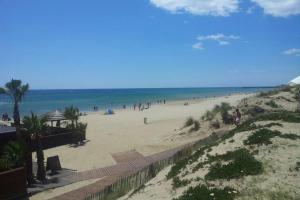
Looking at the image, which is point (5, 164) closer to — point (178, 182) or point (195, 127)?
point (178, 182)

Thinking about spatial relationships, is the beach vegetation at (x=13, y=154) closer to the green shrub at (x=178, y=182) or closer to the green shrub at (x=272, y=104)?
the green shrub at (x=178, y=182)

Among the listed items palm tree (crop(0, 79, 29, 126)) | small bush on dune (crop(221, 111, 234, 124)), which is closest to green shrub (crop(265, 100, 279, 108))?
small bush on dune (crop(221, 111, 234, 124))

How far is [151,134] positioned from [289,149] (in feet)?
57.7

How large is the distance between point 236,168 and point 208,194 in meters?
1.65

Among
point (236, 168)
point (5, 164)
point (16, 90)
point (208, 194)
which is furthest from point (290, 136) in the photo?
point (16, 90)

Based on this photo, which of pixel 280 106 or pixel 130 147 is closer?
pixel 130 147

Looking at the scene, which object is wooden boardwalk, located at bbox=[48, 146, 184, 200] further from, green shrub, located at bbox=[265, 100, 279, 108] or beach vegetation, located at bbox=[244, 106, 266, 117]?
green shrub, located at bbox=[265, 100, 279, 108]

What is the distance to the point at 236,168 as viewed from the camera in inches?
381

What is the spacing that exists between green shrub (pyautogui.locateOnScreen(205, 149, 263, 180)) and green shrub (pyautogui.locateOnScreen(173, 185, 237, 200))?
78cm

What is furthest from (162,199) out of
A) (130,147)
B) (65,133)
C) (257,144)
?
(65,133)

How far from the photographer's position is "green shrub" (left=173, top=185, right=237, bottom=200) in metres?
8.18

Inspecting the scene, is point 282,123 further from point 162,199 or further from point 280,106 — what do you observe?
point 280,106

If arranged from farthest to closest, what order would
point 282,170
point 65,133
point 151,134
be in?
point 151,134 → point 65,133 → point 282,170

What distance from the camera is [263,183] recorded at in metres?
8.74
